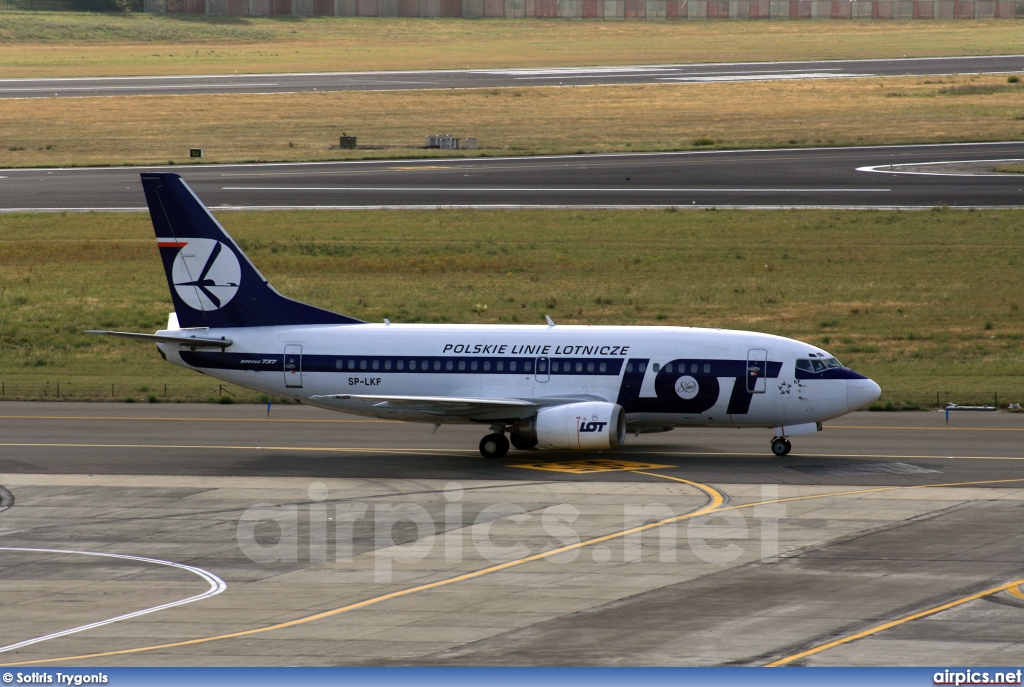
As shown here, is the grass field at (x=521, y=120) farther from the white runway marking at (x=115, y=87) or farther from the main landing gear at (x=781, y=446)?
the main landing gear at (x=781, y=446)

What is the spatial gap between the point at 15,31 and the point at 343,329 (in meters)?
170

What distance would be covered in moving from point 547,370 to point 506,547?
12.6 meters

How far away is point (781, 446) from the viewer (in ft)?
141

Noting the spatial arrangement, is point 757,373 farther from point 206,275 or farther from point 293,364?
point 206,275

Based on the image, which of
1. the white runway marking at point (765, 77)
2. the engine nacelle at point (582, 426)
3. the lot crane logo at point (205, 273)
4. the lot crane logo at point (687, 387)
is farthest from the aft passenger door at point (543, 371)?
the white runway marking at point (765, 77)

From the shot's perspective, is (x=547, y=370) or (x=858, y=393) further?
(x=547, y=370)

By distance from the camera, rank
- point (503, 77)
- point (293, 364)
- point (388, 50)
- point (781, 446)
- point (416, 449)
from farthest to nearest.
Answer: point (388, 50), point (503, 77), point (416, 449), point (293, 364), point (781, 446)

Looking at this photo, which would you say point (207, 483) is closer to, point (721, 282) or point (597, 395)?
point (597, 395)

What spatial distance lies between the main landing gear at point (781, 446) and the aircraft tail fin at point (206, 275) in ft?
47.8

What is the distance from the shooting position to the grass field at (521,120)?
116812 millimetres

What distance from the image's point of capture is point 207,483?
1543 inches

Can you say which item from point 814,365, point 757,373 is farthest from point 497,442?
point 814,365

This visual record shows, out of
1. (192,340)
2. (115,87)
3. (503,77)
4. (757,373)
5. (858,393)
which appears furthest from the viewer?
(503,77)

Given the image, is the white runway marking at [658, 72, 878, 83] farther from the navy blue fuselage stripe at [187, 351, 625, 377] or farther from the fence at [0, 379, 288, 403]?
the navy blue fuselage stripe at [187, 351, 625, 377]
